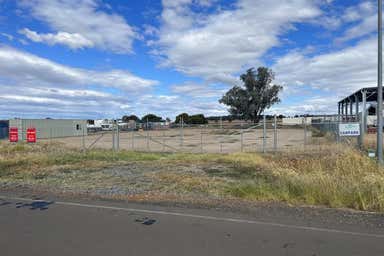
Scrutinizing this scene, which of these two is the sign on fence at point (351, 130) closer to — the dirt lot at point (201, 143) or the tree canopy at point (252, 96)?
the dirt lot at point (201, 143)

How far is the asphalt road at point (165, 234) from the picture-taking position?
5121 millimetres

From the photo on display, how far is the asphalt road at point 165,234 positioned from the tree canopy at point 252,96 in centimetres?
7431

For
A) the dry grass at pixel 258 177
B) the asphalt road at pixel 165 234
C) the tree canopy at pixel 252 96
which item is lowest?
the asphalt road at pixel 165 234

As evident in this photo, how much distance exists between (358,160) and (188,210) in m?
7.54

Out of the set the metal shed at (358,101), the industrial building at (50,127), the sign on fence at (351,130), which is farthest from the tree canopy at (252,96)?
the sign on fence at (351,130)

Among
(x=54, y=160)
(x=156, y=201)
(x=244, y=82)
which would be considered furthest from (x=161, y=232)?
(x=244, y=82)

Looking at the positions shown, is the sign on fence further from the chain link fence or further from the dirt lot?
the dirt lot

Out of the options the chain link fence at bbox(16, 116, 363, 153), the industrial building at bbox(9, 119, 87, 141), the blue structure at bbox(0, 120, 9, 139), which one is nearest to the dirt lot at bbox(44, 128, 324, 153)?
the chain link fence at bbox(16, 116, 363, 153)

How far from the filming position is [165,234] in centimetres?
588

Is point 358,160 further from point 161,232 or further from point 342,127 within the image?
point 161,232

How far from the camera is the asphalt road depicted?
512 cm

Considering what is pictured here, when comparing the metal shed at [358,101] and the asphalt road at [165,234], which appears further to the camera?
the metal shed at [358,101]

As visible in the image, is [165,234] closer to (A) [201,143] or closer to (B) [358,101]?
(A) [201,143]

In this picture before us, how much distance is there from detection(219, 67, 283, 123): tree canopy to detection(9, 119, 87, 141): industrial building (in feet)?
107
